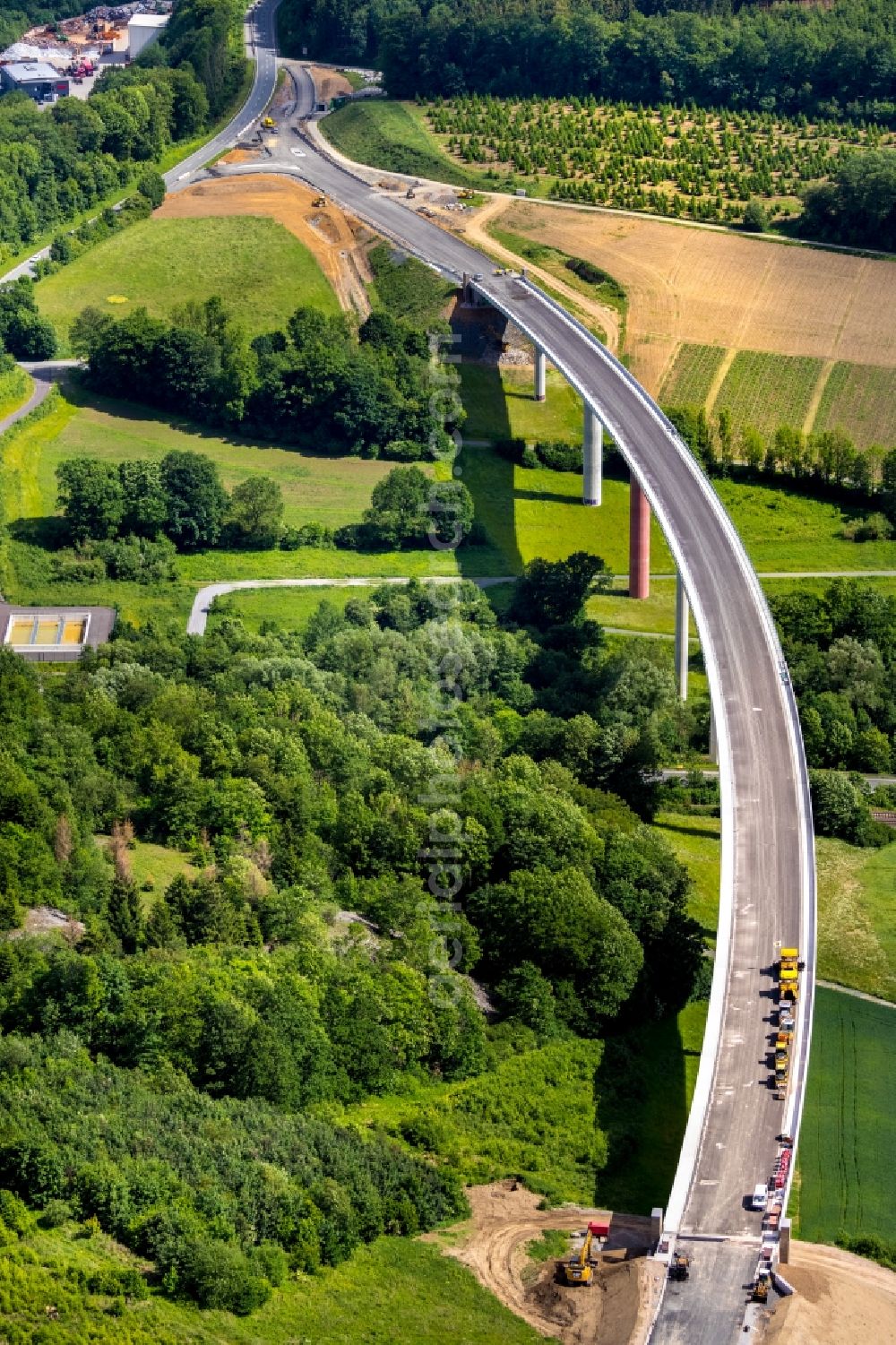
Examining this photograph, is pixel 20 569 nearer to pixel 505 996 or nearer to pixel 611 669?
pixel 611 669

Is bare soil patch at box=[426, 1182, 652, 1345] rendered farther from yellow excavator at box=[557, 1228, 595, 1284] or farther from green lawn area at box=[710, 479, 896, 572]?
green lawn area at box=[710, 479, 896, 572]

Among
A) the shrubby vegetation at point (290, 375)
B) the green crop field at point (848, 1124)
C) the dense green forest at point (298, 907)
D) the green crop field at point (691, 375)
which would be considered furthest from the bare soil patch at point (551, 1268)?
the green crop field at point (691, 375)

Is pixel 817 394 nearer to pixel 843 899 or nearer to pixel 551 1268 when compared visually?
pixel 843 899

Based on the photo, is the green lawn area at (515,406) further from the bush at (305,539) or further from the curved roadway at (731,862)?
the bush at (305,539)

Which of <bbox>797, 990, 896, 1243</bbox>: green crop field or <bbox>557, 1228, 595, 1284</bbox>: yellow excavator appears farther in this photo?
<bbox>797, 990, 896, 1243</bbox>: green crop field

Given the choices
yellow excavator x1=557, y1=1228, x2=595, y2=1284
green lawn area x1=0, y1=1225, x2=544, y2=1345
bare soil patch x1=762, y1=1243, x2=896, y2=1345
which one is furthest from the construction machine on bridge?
green lawn area x1=0, y1=1225, x2=544, y2=1345

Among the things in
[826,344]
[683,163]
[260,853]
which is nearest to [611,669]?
[260,853]
